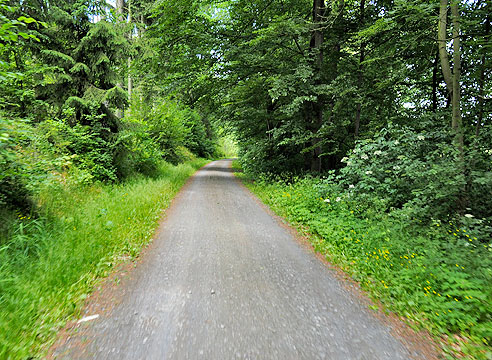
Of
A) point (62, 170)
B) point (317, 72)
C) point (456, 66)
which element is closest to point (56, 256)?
point (62, 170)

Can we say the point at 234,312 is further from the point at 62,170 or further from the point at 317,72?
the point at 317,72

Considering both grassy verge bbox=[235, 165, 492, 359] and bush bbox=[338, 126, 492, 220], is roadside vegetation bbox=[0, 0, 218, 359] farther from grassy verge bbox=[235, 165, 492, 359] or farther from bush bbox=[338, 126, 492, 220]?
bush bbox=[338, 126, 492, 220]

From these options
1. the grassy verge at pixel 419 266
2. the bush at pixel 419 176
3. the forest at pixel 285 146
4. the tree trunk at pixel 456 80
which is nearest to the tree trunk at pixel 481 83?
the forest at pixel 285 146

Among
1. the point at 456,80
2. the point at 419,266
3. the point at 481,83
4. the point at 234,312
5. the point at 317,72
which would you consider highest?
the point at 317,72

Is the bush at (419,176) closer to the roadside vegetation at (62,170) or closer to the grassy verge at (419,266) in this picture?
the grassy verge at (419,266)

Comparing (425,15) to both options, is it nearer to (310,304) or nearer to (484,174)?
(484,174)

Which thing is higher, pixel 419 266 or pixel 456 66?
pixel 456 66

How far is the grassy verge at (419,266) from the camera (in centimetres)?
232

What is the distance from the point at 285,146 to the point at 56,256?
10.3 meters

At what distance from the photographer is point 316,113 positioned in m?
8.90

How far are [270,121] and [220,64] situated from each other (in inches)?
155

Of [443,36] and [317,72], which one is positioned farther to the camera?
[317,72]

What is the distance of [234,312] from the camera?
2607 millimetres

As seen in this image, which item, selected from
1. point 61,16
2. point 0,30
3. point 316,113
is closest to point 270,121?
point 316,113
